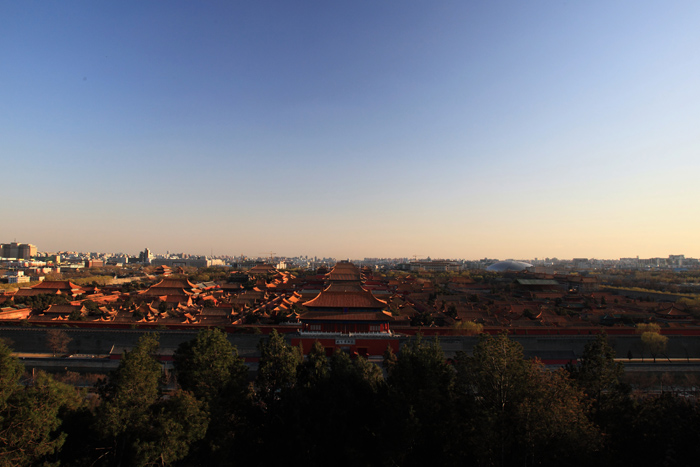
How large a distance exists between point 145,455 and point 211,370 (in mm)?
2287

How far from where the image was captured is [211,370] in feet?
30.9

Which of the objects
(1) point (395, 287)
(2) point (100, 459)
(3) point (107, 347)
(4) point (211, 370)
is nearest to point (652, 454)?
(4) point (211, 370)

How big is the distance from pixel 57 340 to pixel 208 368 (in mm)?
15711

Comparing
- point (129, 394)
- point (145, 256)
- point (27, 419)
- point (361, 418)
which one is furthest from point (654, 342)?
point (145, 256)

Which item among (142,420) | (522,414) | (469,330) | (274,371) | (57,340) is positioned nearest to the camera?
(522,414)

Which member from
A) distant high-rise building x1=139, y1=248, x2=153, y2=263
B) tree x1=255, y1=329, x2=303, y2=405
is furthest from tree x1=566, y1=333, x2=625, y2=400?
distant high-rise building x1=139, y1=248, x2=153, y2=263

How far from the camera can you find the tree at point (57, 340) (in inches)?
766

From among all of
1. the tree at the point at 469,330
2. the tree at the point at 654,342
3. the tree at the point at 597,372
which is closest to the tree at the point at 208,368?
the tree at the point at 597,372

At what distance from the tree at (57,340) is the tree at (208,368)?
1431 centimetres

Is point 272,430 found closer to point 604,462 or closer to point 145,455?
point 145,455

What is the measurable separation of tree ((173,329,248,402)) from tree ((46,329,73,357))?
14.3 metres

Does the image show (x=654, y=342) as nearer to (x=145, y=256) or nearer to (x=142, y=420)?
(x=142, y=420)

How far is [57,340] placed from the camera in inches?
766

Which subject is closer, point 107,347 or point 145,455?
point 145,455
